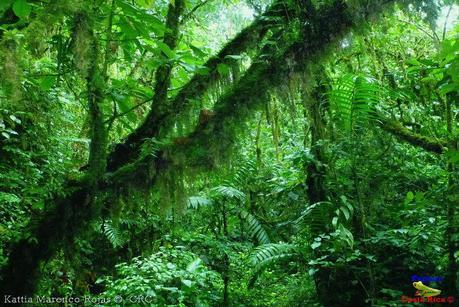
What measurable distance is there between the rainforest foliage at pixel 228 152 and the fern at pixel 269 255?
0.02 m

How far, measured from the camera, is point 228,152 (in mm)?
2393

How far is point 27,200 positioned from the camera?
10.7 feet

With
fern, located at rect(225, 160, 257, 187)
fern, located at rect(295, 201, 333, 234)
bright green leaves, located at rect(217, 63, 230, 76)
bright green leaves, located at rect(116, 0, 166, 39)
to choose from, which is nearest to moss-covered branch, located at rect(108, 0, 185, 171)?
bright green leaves, located at rect(217, 63, 230, 76)

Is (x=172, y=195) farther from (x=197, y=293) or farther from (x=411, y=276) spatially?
(x=411, y=276)

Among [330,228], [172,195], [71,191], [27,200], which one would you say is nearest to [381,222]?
[330,228]

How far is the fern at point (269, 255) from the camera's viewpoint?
406 cm

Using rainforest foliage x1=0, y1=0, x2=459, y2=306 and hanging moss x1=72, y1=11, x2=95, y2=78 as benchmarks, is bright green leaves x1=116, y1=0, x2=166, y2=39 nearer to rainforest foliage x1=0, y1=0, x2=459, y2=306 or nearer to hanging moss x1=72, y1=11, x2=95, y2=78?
rainforest foliage x1=0, y1=0, x2=459, y2=306

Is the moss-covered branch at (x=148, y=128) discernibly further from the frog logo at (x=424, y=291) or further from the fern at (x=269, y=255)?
the frog logo at (x=424, y=291)

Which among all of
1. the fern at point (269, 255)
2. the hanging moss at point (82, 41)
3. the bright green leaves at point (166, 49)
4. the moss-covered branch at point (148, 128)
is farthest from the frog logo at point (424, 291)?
the hanging moss at point (82, 41)

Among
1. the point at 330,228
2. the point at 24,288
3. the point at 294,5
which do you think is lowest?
the point at 24,288

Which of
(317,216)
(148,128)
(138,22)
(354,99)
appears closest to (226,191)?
(317,216)

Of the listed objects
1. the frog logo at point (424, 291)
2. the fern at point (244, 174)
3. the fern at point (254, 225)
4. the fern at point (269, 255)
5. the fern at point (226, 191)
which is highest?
the fern at point (244, 174)

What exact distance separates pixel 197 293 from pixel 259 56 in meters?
2.83

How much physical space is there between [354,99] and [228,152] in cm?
189
